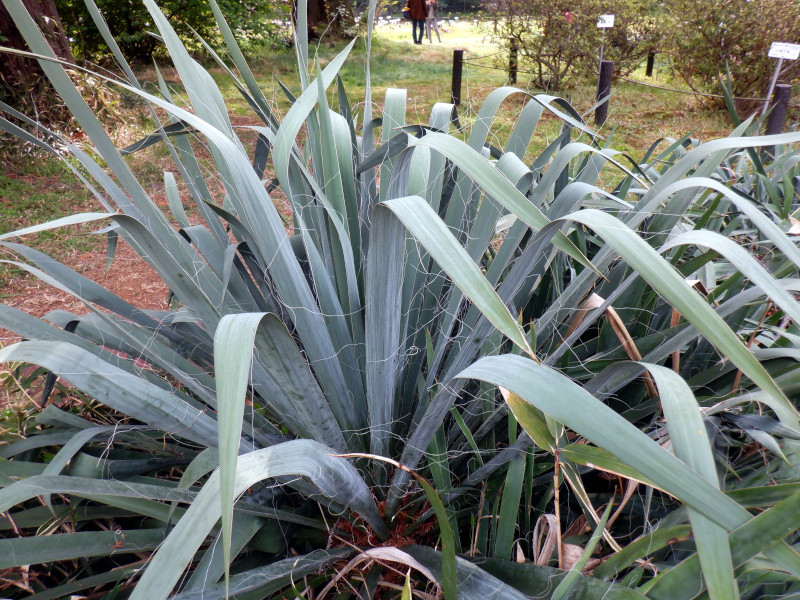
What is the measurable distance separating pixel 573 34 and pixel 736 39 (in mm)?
1815

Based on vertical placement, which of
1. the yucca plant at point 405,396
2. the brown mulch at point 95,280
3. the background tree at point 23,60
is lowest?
the brown mulch at point 95,280

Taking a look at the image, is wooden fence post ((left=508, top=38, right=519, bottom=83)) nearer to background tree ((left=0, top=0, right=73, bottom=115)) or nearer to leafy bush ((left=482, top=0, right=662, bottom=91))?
leafy bush ((left=482, top=0, right=662, bottom=91))

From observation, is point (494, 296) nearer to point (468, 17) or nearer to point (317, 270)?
point (317, 270)

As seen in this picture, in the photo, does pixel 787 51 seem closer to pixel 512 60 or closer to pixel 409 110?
pixel 409 110

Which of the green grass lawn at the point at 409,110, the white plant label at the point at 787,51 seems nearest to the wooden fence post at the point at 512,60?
the green grass lawn at the point at 409,110

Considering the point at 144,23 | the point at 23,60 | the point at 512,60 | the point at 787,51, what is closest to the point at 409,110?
the point at 512,60

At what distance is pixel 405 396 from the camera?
1207mm

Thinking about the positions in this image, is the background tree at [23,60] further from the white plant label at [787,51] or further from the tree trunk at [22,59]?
the white plant label at [787,51]

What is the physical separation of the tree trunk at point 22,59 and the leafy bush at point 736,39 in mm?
6396

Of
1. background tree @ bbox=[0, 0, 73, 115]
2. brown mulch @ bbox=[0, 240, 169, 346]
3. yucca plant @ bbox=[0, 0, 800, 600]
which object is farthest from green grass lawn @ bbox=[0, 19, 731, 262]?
yucca plant @ bbox=[0, 0, 800, 600]

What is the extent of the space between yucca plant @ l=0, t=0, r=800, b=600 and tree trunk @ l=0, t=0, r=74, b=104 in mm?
4669

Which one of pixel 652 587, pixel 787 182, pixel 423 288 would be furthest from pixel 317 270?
pixel 787 182

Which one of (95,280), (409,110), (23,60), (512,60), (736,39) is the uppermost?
(736,39)

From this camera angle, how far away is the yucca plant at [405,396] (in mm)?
646
